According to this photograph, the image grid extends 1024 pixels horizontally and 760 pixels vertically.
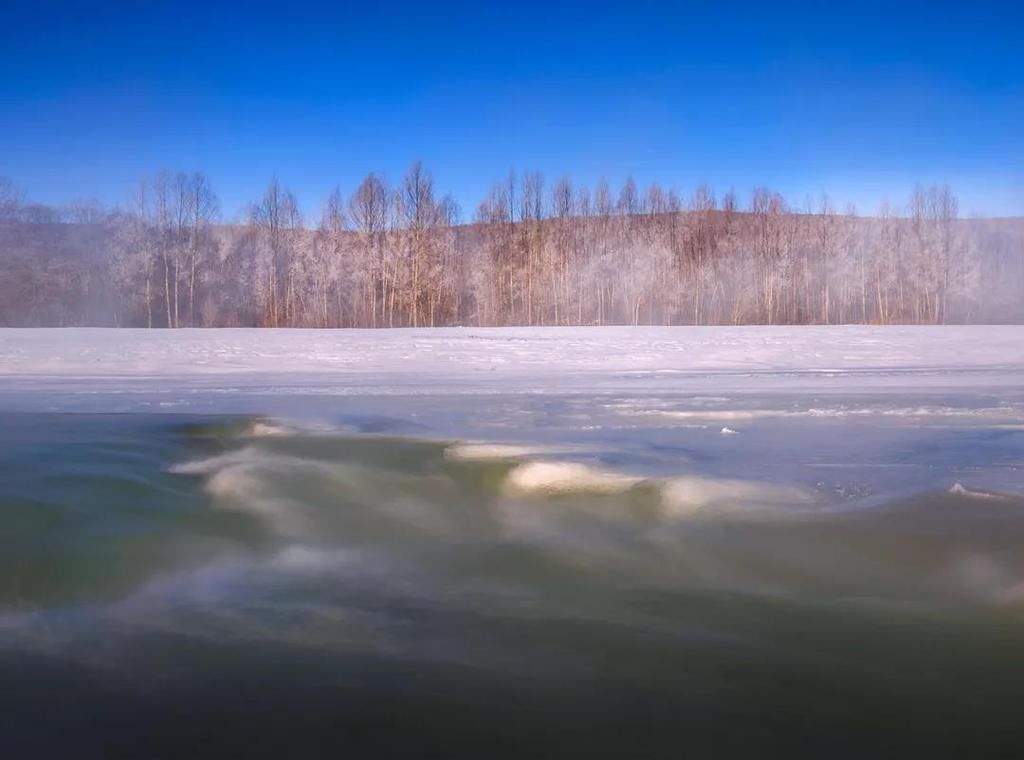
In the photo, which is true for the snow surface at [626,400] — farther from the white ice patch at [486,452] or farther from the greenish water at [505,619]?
the greenish water at [505,619]

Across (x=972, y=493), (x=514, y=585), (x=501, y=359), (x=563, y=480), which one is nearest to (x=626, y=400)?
(x=563, y=480)

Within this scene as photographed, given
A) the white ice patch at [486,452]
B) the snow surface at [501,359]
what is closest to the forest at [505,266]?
the snow surface at [501,359]

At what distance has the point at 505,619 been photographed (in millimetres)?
1736

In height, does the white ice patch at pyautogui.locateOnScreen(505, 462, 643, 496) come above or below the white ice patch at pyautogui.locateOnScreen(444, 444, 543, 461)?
below

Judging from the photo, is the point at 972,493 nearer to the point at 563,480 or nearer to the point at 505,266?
the point at 563,480

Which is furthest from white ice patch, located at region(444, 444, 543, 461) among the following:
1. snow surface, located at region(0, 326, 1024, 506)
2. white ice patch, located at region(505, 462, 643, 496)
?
white ice patch, located at region(505, 462, 643, 496)

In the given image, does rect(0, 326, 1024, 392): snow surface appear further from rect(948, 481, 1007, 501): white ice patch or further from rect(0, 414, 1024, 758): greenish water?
rect(948, 481, 1007, 501): white ice patch

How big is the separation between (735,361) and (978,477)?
607cm

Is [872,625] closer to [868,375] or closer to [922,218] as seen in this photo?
[868,375]

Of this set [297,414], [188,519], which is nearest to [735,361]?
[297,414]

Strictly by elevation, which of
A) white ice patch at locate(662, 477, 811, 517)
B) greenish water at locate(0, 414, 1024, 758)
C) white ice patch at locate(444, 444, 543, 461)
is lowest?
greenish water at locate(0, 414, 1024, 758)

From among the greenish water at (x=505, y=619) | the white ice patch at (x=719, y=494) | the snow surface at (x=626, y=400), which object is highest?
the snow surface at (x=626, y=400)

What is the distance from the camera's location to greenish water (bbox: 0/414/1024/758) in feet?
4.28

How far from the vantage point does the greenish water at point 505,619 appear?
1.30 metres
